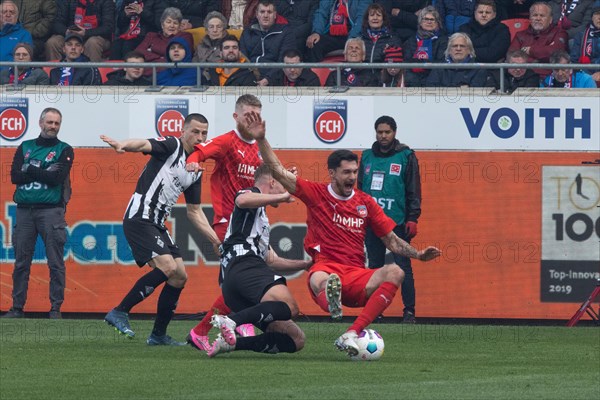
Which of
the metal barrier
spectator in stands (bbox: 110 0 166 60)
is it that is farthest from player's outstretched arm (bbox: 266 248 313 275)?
spectator in stands (bbox: 110 0 166 60)

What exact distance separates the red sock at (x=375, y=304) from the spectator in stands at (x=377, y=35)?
617cm

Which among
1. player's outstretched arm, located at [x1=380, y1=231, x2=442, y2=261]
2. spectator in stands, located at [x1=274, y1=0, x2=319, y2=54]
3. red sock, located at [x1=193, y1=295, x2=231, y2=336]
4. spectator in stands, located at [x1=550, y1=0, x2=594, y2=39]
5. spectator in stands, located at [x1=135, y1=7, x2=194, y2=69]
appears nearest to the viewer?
player's outstretched arm, located at [x1=380, y1=231, x2=442, y2=261]

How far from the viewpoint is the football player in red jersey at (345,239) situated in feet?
35.3

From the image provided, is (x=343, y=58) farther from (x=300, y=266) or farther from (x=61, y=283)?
(x=300, y=266)

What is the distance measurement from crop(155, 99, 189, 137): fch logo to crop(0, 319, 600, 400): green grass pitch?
9.90ft

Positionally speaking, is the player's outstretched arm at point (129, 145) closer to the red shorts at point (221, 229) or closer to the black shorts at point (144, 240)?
the black shorts at point (144, 240)

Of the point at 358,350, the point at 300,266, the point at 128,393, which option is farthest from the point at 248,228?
the point at 128,393

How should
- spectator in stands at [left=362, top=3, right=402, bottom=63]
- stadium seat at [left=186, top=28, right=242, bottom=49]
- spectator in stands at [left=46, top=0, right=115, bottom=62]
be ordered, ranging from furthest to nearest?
spectator in stands at [left=46, top=0, right=115, bottom=62], stadium seat at [left=186, top=28, right=242, bottom=49], spectator in stands at [left=362, top=3, right=402, bottom=63]

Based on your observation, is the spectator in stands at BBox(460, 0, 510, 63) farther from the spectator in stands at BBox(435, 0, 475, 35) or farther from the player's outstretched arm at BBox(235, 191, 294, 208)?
the player's outstretched arm at BBox(235, 191, 294, 208)

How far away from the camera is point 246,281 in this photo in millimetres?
10836

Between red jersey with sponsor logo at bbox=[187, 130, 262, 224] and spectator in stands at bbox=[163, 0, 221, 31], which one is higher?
spectator in stands at bbox=[163, 0, 221, 31]

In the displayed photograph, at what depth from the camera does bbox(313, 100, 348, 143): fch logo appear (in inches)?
619

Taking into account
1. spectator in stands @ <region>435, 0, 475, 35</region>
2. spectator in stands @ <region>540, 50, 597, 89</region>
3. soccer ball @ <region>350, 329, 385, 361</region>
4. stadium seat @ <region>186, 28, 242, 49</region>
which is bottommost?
soccer ball @ <region>350, 329, 385, 361</region>

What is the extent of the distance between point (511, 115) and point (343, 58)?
9.08 feet
